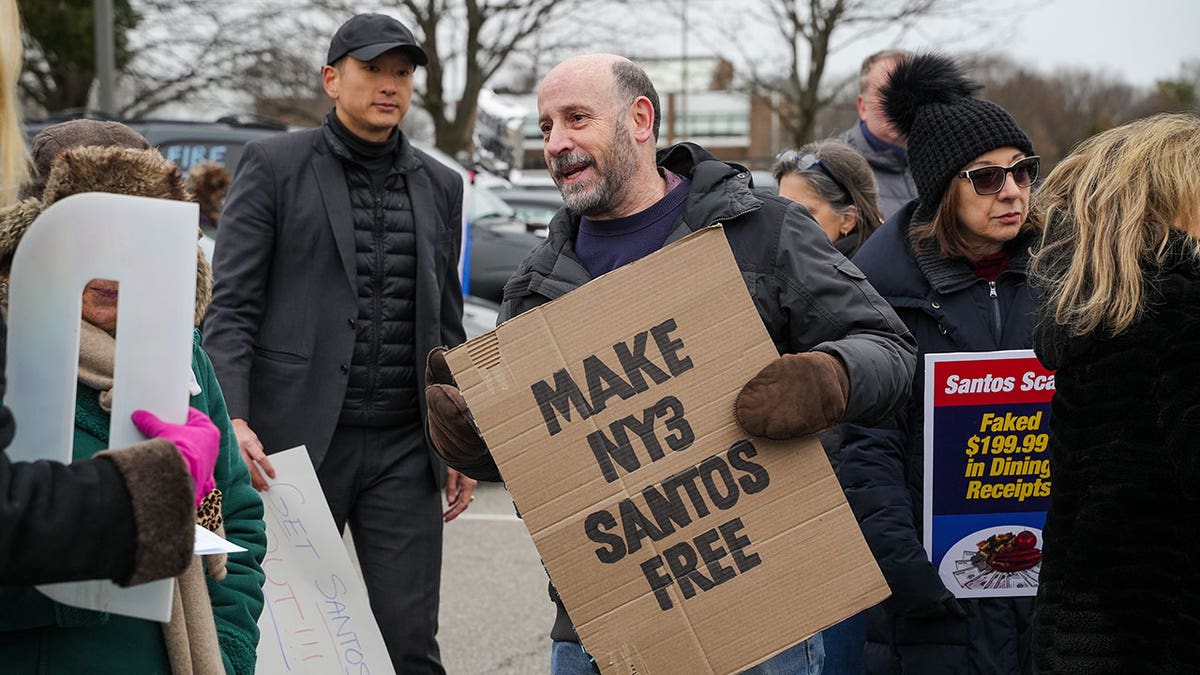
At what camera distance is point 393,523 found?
14.4 ft

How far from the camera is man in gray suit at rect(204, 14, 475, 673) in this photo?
4285mm

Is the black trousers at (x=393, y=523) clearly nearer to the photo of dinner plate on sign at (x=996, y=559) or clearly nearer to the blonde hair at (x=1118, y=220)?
the photo of dinner plate on sign at (x=996, y=559)

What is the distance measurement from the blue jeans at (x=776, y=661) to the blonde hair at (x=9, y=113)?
63.9 inches

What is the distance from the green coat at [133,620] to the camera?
213cm

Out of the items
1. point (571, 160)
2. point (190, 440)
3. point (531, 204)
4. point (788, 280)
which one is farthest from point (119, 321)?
point (531, 204)

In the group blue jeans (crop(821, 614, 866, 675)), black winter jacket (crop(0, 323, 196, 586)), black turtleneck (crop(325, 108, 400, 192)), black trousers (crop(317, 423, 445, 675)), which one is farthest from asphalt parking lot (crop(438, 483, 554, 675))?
black winter jacket (crop(0, 323, 196, 586))

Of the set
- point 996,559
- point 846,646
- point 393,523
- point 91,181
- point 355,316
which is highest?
point 91,181

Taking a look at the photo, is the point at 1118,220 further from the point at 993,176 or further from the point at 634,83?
the point at 634,83

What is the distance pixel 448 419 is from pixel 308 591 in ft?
4.48

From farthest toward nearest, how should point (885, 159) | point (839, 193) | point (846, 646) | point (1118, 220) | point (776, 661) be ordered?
1. point (885, 159)
2. point (839, 193)
3. point (846, 646)
4. point (776, 661)
5. point (1118, 220)

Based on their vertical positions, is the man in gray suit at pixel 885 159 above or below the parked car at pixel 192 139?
above

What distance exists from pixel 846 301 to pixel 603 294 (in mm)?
588

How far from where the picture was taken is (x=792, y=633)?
2.54 meters

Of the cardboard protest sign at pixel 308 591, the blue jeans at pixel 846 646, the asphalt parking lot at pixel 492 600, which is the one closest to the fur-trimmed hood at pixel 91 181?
the cardboard protest sign at pixel 308 591
